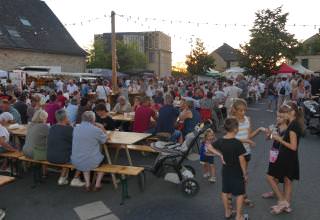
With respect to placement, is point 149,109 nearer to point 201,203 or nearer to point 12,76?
point 201,203

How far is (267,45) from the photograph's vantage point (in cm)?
3944

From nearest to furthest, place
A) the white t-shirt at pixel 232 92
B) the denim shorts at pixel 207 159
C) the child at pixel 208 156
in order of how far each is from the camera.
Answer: the child at pixel 208 156, the denim shorts at pixel 207 159, the white t-shirt at pixel 232 92

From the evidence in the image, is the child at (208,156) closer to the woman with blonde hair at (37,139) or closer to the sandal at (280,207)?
the sandal at (280,207)

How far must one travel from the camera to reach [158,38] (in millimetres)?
77875

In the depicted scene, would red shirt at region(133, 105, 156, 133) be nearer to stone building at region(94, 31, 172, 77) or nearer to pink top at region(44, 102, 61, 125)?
pink top at region(44, 102, 61, 125)

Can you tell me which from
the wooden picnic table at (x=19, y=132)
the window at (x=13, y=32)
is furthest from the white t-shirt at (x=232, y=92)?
the window at (x=13, y=32)

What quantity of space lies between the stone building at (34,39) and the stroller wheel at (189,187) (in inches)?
1082

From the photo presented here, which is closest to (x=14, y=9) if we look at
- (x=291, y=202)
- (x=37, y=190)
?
(x=37, y=190)

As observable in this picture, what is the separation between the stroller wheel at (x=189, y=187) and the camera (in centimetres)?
598

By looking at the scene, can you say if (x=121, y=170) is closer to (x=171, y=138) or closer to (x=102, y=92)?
(x=171, y=138)

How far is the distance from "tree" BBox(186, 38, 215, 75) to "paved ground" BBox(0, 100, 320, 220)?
4338cm

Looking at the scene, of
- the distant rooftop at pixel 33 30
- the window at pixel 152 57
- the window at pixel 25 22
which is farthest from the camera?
the window at pixel 152 57

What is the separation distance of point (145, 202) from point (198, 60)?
149 ft

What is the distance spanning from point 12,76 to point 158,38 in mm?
57671
